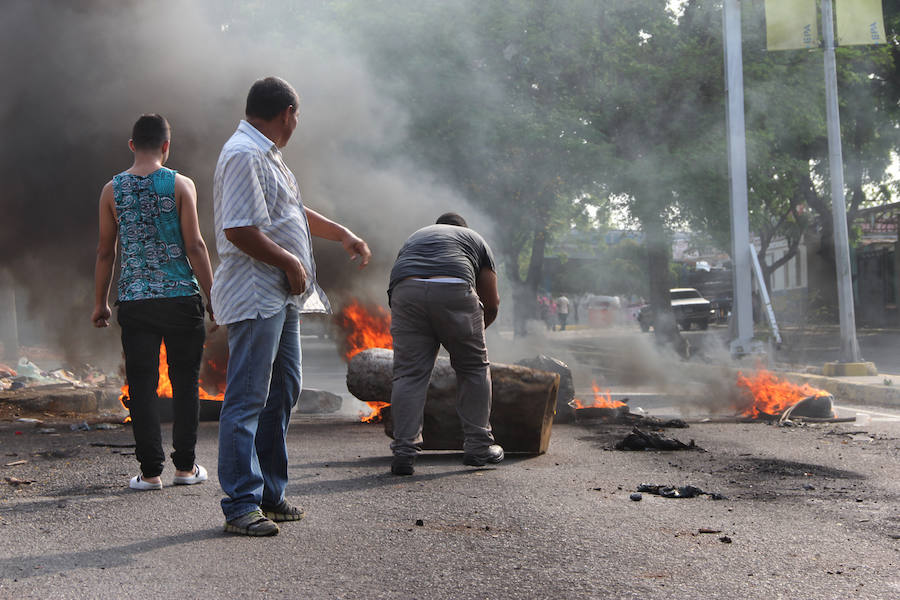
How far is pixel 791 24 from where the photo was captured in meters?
12.1

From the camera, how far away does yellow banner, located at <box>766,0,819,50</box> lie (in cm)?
1206

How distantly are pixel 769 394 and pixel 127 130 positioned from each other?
808 cm

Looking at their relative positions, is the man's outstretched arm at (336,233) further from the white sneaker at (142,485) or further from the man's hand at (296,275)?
the white sneaker at (142,485)

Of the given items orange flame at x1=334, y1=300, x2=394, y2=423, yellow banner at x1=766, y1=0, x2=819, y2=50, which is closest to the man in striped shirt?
orange flame at x1=334, y1=300, x2=394, y2=423

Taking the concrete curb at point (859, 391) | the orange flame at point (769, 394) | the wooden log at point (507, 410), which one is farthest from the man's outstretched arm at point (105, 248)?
the concrete curb at point (859, 391)

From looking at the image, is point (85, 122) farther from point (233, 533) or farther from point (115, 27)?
point (233, 533)

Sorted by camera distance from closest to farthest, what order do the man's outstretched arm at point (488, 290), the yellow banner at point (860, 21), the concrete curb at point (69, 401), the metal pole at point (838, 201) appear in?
1. the man's outstretched arm at point (488, 290)
2. the concrete curb at point (69, 401)
3. the metal pole at point (838, 201)
4. the yellow banner at point (860, 21)

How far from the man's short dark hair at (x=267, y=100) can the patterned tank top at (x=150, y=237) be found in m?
0.90

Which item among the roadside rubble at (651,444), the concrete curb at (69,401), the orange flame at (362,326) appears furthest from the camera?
the orange flame at (362,326)

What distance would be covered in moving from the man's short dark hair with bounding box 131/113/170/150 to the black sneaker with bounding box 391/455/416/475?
1.92m

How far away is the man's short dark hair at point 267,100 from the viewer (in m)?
3.27

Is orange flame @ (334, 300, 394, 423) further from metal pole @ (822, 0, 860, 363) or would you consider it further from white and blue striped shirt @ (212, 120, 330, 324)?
metal pole @ (822, 0, 860, 363)

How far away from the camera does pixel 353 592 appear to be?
8.10 feet

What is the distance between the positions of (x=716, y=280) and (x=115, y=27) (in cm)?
4308
